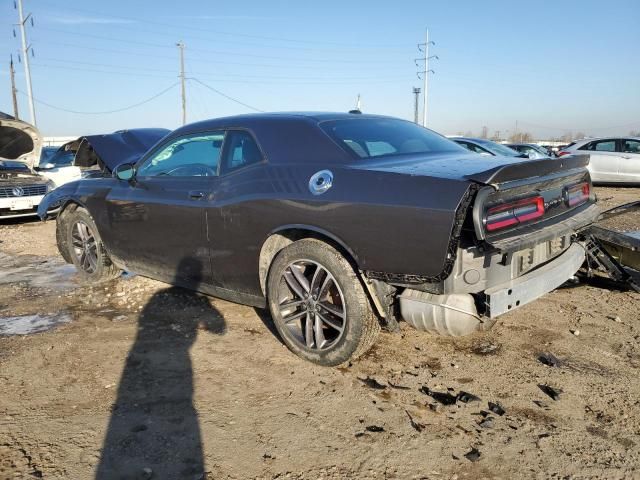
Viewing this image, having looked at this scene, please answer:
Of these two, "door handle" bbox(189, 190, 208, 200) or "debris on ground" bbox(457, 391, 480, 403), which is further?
"door handle" bbox(189, 190, 208, 200)

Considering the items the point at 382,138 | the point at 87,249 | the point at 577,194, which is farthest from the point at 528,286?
the point at 87,249

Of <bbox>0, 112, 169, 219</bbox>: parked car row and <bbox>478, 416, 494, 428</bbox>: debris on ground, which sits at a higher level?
<bbox>0, 112, 169, 219</bbox>: parked car row

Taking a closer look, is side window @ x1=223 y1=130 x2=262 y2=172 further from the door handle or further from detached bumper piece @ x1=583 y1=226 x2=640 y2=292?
detached bumper piece @ x1=583 y1=226 x2=640 y2=292

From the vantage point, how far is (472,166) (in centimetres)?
300

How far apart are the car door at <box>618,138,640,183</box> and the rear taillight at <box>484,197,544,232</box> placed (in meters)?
12.9

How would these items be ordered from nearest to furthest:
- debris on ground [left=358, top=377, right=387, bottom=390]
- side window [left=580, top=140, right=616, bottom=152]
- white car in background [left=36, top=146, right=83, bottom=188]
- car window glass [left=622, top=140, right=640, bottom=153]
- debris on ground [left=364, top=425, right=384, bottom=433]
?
1. debris on ground [left=364, top=425, right=384, bottom=433]
2. debris on ground [left=358, top=377, right=387, bottom=390]
3. white car in background [left=36, top=146, right=83, bottom=188]
4. car window glass [left=622, top=140, right=640, bottom=153]
5. side window [left=580, top=140, right=616, bottom=152]

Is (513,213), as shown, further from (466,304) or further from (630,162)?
(630,162)

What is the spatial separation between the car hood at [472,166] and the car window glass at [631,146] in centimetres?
1251

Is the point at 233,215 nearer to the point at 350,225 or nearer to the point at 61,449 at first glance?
the point at 350,225

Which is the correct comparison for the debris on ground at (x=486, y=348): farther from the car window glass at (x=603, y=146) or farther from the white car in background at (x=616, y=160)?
the car window glass at (x=603, y=146)

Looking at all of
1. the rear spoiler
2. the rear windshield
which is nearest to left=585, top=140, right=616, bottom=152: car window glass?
the rear windshield

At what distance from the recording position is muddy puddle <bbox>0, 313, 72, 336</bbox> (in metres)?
4.21

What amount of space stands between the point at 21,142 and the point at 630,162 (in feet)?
48.2

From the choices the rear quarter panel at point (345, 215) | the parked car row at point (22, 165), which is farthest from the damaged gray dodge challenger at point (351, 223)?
the parked car row at point (22, 165)
